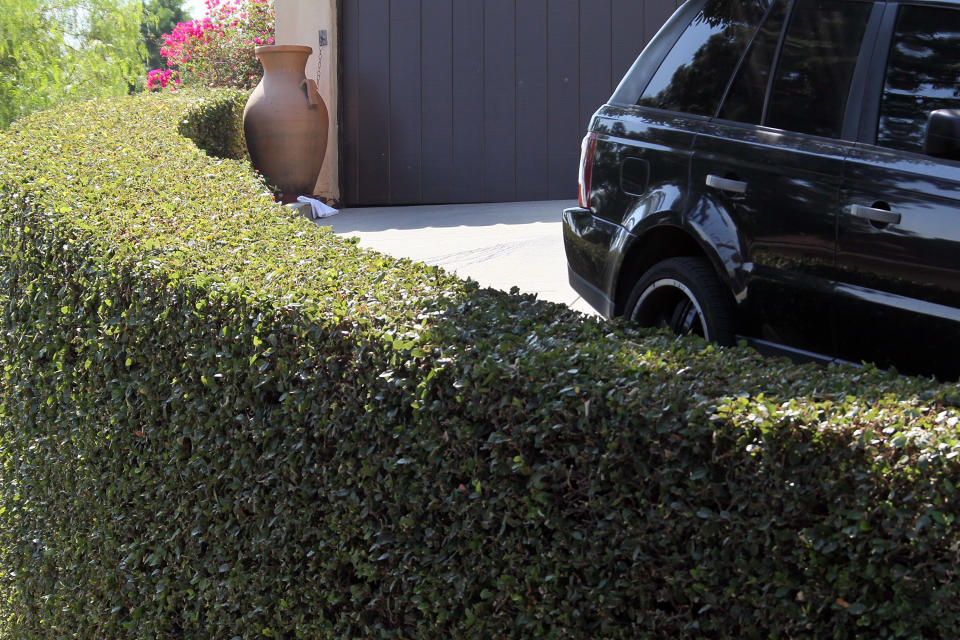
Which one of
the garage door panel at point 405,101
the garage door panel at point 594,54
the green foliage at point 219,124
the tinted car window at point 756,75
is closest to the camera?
the tinted car window at point 756,75

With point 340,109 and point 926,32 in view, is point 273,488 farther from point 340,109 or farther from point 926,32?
point 340,109

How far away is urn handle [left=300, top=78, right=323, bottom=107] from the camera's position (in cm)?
1061

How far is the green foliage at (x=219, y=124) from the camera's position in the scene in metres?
9.51

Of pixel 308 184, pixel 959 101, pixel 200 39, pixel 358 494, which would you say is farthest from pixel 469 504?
pixel 200 39

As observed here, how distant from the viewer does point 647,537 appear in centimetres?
235

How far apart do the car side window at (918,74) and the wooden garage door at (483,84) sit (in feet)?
24.6

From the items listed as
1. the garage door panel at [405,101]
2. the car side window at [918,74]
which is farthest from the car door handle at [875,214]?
the garage door panel at [405,101]

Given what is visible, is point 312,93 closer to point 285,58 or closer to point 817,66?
point 285,58

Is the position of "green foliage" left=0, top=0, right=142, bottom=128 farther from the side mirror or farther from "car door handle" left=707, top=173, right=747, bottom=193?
the side mirror

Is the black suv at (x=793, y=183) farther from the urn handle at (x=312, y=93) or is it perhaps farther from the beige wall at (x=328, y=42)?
the beige wall at (x=328, y=42)

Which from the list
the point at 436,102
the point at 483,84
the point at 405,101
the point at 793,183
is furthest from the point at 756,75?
the point at 405,101

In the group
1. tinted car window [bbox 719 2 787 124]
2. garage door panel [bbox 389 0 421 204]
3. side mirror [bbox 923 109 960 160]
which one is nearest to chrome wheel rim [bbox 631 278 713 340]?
tinted car window [bbox 719 2 787 124]

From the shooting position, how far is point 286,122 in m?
10.5

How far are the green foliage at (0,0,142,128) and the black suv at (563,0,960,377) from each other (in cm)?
1296
